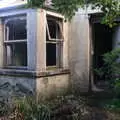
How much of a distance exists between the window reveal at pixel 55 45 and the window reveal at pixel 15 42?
974 mm

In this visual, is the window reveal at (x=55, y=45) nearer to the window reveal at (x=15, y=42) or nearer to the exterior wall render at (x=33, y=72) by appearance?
the exterior wall render at (x=33, y=72)

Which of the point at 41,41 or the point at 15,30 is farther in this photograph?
the point at 15,30

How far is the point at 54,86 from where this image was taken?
10.1m

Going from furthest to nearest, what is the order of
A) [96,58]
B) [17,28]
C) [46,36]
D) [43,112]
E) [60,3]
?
[96,58] → [17,28] → [46,36] → [43,112] → [60,3]

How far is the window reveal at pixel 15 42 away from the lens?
10341 millimetres

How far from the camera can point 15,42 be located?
10.2 m

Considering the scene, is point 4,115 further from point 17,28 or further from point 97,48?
point 97,48

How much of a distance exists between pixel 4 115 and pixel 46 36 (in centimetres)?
428

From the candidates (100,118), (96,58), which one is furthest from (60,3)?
(96,58)

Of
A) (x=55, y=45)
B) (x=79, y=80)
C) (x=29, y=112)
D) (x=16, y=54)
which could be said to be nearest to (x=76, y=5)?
(x=29, y=112)

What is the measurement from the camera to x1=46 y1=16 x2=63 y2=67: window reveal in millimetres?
10617

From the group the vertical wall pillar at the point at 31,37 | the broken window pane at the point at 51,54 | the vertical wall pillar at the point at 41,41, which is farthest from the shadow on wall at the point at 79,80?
the vertical wall pillar at the point at 31,37

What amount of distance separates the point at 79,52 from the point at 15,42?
8.64 feet

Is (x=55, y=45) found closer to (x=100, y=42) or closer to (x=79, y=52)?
(x=79, y=52)
